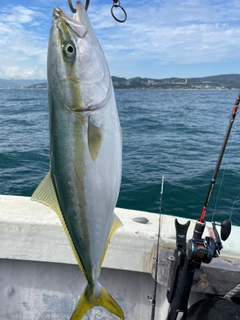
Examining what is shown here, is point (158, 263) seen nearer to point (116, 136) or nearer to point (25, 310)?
point (25, 310)

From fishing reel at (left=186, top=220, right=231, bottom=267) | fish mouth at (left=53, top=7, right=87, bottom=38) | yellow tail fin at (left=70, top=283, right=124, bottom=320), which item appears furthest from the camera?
fishing reel at (left=186, top=220, right=231, bottom=267)

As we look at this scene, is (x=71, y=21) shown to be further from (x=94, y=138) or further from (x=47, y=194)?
(x=47, y=194)

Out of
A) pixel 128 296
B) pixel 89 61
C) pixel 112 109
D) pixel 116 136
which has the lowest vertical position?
pixel 128 296

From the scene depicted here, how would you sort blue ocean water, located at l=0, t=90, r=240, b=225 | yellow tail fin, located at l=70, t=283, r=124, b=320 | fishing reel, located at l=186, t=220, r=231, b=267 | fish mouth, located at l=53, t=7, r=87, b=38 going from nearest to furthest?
fish mouth, located at l=53, t=7, r=87, b=38 → yellow tail fin, located at l=70, t=283, r=124, b=320 → fishing reel, located at l=186, t=220, r=231, b=267 → blue ocean water, located at l=0, t=90, r=240, b=225

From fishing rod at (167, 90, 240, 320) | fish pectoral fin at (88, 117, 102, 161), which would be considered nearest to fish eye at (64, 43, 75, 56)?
fish pectoral fin at (88, 117, 102, 161)

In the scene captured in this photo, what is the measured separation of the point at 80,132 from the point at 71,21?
49 centimetres

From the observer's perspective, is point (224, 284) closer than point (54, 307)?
Yes

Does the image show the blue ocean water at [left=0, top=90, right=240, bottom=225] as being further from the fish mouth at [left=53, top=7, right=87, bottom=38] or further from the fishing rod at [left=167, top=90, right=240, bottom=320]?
the fish mouth at [left=53, top=7, right=87, bottom=38]

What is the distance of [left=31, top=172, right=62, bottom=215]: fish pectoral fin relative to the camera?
60.4 inches

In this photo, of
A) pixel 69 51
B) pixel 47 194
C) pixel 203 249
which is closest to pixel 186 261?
pixel 203 249

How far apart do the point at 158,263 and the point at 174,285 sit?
0.94 feet

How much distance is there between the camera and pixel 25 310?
10.6 feet

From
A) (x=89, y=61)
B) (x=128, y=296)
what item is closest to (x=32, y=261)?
(x=128, y=296)

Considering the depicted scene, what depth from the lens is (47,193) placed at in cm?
155
